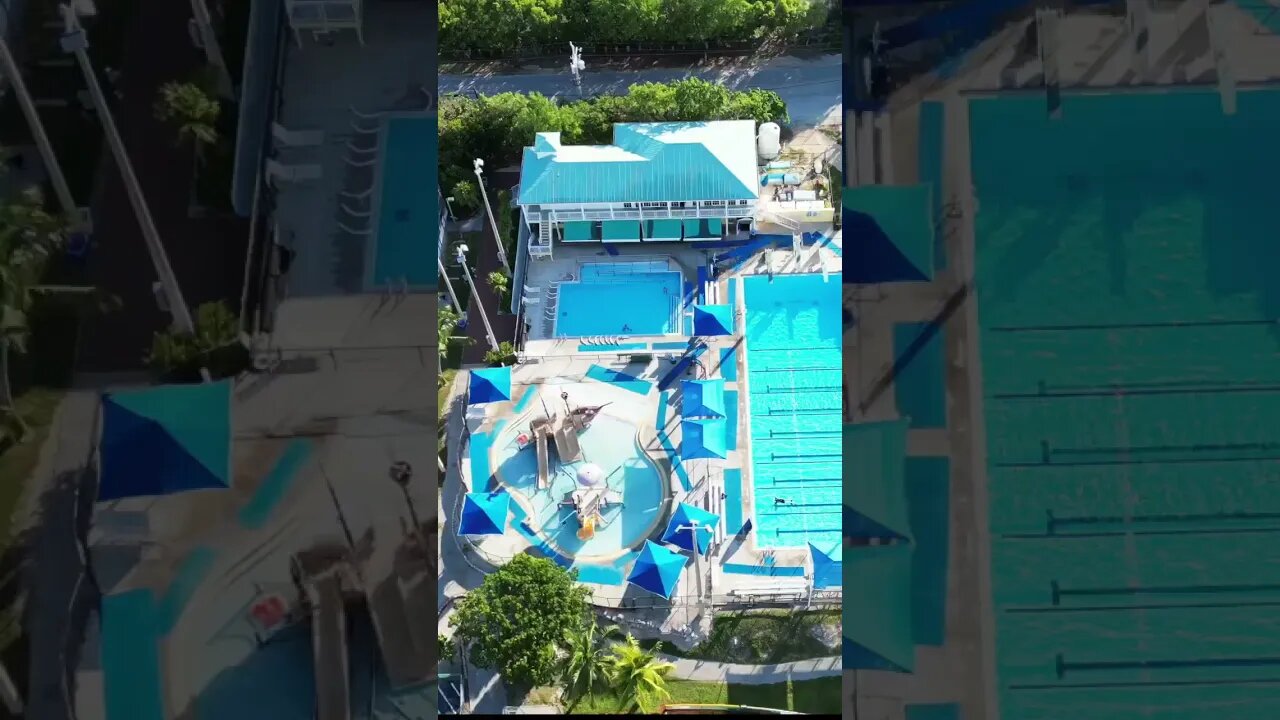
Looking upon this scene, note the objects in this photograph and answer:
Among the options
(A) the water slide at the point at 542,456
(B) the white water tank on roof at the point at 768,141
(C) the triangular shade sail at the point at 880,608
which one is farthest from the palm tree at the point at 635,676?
(B) the white water tank on roof at the point at 768,141

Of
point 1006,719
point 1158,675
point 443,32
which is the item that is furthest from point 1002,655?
point 443,32

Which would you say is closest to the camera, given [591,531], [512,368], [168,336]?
[168,336]

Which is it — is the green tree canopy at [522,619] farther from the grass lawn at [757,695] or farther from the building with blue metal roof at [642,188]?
the building with blue metal roof at [642,188]

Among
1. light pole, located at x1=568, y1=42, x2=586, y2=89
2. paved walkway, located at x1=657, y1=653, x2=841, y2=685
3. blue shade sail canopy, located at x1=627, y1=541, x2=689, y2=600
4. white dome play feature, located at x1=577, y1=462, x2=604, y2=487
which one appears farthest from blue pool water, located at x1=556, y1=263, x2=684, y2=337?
paved walkway, located at x1=657, y1=653, x2=841, y2=685

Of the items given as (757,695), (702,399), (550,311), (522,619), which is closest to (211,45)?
(522,619)

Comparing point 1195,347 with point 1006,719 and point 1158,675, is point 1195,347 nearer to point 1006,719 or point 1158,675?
point 1158,675
